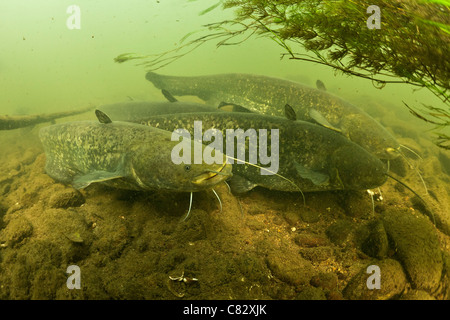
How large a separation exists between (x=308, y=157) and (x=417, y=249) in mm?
1227

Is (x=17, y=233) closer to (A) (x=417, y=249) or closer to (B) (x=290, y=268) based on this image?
(B) (x=290, y=268)

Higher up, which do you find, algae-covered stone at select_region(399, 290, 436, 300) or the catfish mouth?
the catfish mouth

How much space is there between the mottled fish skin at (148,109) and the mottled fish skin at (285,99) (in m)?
0.69

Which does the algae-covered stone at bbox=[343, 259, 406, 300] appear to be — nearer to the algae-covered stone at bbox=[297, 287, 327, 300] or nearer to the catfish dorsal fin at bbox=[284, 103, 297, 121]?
the algae-covered stone at bbox=[297, 287, 327, 300]

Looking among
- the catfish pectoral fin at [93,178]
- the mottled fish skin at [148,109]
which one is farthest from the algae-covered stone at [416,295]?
the mottled fish skin at [148,109]

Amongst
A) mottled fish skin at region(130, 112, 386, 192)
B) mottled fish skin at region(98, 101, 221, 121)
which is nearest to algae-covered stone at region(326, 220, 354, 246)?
mottled fish skin at region(130, 112, 386, 192)

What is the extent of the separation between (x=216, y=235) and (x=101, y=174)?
1.37 meters

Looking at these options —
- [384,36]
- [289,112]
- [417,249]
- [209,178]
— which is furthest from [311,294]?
[384,36]

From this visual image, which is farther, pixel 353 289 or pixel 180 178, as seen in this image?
pixel 180 178

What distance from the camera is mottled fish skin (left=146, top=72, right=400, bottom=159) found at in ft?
10.6

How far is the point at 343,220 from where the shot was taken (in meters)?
2.36

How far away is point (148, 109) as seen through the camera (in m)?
4.34
